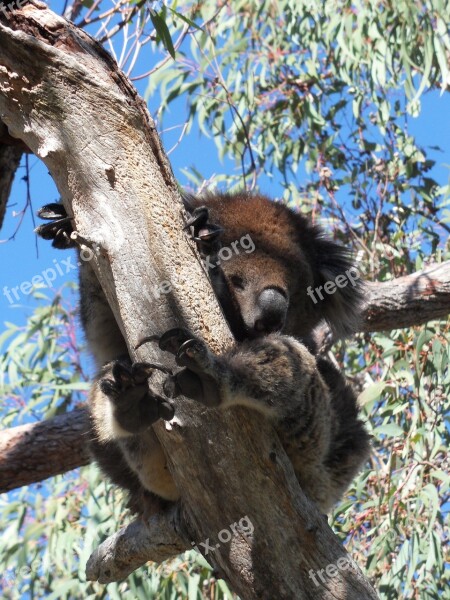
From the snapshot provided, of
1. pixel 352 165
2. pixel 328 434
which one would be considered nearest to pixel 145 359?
pixel 328 434

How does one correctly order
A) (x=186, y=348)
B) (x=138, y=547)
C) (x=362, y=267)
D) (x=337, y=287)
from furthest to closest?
1. (x=362, y=267)
2. (x=337, y=287)
3. (x=138, y=547)
4. (x=186, y=348)

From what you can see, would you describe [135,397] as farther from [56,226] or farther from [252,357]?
[56,226]

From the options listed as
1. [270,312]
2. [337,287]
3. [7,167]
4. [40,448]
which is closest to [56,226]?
[270,312]

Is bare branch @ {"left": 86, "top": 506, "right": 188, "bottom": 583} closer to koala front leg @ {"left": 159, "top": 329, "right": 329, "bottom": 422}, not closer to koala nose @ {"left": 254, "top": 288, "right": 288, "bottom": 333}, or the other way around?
koala front leg @ {"left": 159, "top": 329, "right": 329, "bottom": 422}

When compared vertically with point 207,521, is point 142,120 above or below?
above

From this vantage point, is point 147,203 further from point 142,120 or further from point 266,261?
point 266,261

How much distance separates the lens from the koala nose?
120 inches

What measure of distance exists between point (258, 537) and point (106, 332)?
37.3 inches

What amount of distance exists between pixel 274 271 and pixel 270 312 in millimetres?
259

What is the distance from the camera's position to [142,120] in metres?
2.42

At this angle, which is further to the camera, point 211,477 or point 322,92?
point 322,92

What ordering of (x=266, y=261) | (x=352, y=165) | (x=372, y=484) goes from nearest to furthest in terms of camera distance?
1. (x=266, y=261)
2. (x=372, y=484)
3. (x=352, y=165)

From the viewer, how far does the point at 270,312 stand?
305cm

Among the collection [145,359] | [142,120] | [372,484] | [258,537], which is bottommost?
[372,484]
